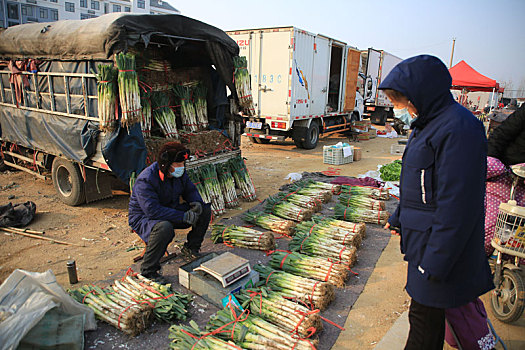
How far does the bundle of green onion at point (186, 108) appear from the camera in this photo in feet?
22.6

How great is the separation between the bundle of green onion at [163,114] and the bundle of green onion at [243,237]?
2.37m

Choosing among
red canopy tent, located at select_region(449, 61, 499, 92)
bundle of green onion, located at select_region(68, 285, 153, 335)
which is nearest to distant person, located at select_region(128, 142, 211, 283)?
bundle of green onion, located at select_region(68, 285, 153, 335)

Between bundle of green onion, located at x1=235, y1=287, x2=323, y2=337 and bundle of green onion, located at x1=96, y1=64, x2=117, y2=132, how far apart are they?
3451 mm

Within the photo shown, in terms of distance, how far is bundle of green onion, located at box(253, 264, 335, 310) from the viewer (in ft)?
11.3

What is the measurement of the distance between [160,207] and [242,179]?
3.18 meters

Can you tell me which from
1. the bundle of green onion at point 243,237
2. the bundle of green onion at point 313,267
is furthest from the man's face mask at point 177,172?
the bundle of green onion at point 313,267

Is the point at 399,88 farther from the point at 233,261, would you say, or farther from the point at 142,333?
the point at 142,333

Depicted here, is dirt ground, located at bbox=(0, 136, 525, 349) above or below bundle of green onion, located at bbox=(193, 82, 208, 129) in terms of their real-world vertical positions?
below

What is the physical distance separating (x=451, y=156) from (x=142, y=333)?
3.07 meters

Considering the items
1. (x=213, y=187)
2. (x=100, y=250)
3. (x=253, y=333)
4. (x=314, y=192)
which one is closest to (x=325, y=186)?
(x=314, y=192)

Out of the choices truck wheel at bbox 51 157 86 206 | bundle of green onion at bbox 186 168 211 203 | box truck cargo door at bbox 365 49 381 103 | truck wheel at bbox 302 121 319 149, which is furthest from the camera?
box truck cargo door at bbox 365 49 381 103

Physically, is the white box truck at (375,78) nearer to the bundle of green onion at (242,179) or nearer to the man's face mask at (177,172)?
the bundle of green onion at (242,179)

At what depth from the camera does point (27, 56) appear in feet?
21.6

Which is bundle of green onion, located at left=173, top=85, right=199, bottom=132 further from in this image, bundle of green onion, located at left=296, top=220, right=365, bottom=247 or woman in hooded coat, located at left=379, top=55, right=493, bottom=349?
woman in hooded coat, located at left=379, top=55, right=493, bottom=349
